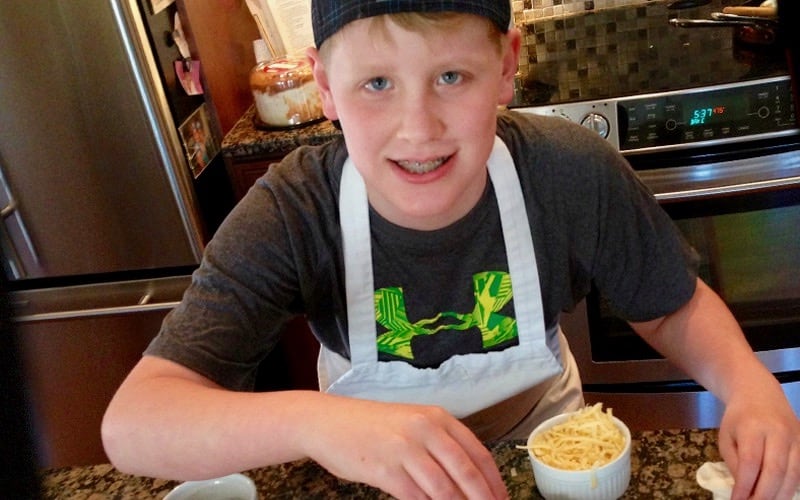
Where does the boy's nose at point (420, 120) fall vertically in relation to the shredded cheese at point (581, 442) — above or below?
above

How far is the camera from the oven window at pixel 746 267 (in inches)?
62.9

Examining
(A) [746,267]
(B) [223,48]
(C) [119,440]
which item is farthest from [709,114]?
(C) [119,440]

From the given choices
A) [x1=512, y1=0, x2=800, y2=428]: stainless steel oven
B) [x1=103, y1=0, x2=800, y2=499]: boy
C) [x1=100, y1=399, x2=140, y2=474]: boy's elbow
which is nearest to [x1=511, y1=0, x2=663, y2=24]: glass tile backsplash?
[x1=512, y1=0, x2=800, y2=428]: stainless steel oven

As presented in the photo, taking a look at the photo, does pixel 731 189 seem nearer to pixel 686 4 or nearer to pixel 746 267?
pixel 746 267

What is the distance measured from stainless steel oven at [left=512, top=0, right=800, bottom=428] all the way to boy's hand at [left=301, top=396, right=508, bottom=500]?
0.99 metres

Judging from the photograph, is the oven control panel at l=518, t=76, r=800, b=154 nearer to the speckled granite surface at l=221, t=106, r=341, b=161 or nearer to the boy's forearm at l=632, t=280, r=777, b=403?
the speckled granite surface at l=221, t=106, r=341, b=161

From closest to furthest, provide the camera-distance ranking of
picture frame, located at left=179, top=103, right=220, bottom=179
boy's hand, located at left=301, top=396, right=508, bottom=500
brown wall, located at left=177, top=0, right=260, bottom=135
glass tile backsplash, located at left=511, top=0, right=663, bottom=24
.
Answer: boy's hand, located at left=301, top=396, right=508, bottom=500, picture frame, located at left=179, top=103, right=220, bottom=179, brown wall, located at left=177, top=0, right=260, bottom=135, glass tile backsplash, located at left=511, top=0, right=663, bottom=24

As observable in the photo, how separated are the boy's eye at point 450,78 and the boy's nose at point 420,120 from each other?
2cm

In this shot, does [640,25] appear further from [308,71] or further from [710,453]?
[710,453]

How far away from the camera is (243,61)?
6.55 feet

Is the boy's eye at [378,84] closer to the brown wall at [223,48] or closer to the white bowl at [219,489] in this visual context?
Result: the white bowl at [219,489]

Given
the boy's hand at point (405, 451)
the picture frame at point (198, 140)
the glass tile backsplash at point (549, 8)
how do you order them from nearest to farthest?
the boy's hand at point (405, 451) → the picture frame at point (198, 140) → the glass tile backsplash at point (549, 8)

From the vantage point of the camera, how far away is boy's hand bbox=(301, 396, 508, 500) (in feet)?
2.17

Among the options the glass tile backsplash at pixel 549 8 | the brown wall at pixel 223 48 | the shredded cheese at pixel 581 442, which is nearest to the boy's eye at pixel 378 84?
the shredded cheese at pixel 581 442
